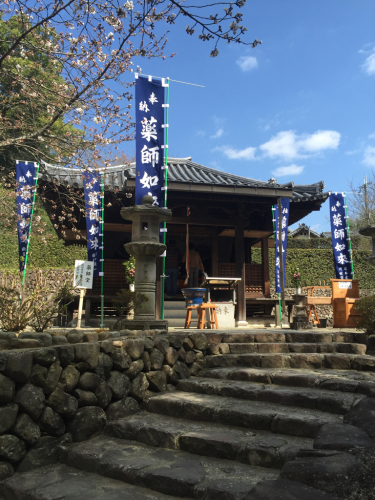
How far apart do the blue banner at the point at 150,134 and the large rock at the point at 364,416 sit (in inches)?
249

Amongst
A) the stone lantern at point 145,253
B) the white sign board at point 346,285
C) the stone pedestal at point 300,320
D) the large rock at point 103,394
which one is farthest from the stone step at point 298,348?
the white sign board at point 346,285

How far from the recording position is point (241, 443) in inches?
130

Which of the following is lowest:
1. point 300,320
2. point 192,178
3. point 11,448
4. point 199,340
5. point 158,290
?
point 11,448

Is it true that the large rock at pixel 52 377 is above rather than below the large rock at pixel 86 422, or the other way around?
above

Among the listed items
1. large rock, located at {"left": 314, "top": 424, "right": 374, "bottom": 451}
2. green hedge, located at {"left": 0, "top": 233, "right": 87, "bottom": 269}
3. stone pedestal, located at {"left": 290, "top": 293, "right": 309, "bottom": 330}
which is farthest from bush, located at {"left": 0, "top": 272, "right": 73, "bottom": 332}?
green hedge, located at {"left": 0, "top": 233, "right": 87, "bottom": 269}

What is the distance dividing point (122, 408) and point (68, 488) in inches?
51.6

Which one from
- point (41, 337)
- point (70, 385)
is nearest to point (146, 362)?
point (70, 385)

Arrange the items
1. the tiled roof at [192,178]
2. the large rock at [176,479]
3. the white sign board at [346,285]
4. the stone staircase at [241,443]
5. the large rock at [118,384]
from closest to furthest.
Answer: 1. the stone staircase at [241,443]
2. the large rock at [176,479]
3. the large rock at [118,384]
4. the white sign board at [346,285]
5. the tiled roof at [192,178]

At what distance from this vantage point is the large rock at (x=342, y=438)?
8.75 feet

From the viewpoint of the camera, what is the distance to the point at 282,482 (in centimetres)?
241

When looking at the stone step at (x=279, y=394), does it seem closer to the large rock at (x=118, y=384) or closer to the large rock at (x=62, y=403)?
the large rock at (x=118, y=384)

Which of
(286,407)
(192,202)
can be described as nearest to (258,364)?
(286,407)

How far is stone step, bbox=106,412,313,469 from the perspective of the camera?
10.3ft

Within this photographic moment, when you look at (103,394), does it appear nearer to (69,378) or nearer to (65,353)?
(69,378)
